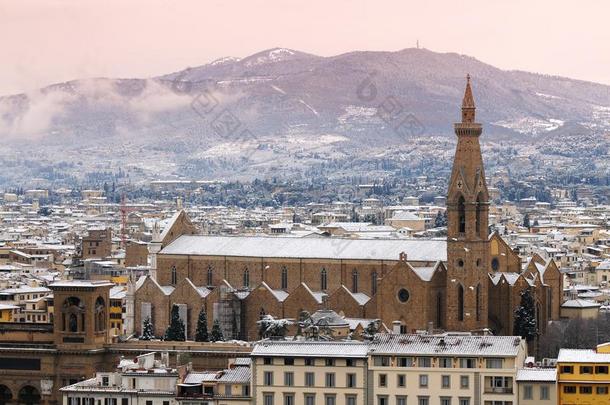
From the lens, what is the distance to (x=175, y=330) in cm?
11244

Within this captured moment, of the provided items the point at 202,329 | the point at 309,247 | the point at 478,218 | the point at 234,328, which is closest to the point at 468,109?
the point at 478,218

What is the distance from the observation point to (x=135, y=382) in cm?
8431

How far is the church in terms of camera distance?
10894cm

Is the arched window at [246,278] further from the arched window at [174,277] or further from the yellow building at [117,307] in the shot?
the yellow building at [117,307]

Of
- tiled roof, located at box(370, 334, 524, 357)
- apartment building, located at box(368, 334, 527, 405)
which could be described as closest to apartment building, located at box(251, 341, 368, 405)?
apartment building, located at box(368, 334, 527, 405)

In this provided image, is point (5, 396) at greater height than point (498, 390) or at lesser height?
lesser

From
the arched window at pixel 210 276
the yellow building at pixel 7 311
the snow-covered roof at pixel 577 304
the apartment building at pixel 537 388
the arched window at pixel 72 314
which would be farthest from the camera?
the yellow building at pixel 7 311

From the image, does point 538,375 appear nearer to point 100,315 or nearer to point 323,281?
point 100,315

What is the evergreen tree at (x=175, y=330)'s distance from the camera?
366ft

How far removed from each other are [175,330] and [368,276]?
11.1 meters

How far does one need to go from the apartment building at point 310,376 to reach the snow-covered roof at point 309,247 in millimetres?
31378

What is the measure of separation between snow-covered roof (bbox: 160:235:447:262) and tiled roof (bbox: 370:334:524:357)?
95.5ft

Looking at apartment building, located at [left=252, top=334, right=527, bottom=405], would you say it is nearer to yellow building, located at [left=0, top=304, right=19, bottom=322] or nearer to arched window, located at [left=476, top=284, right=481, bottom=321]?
arched window, located at [left=476, top=284, right=481, bottom=321]

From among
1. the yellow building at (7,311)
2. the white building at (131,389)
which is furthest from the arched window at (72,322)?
the yellow building at (7,311)
